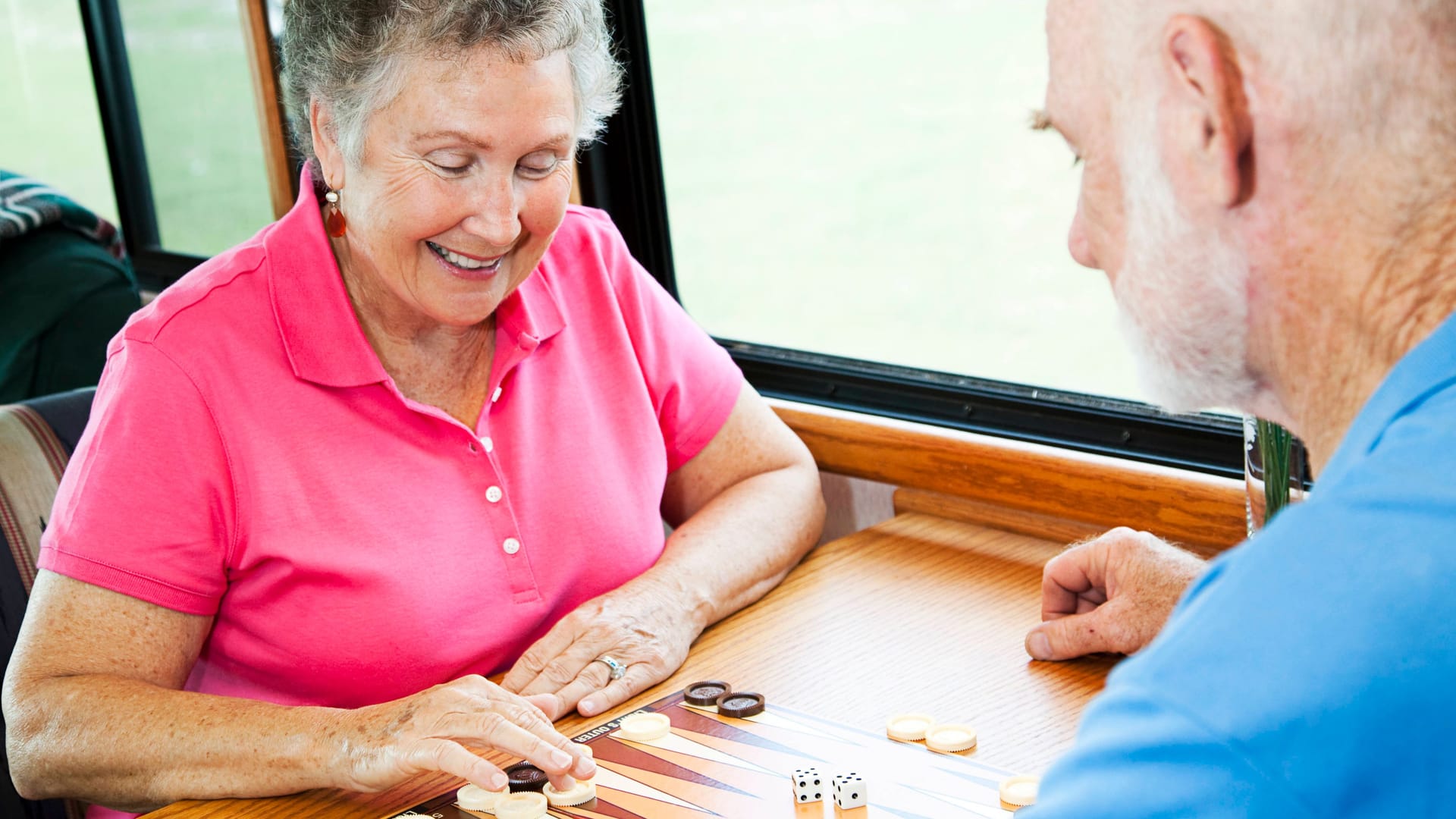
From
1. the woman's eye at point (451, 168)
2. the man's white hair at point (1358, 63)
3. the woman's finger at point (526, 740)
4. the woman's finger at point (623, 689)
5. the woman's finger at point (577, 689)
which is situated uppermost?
the man's white hair at point (1358, 63)

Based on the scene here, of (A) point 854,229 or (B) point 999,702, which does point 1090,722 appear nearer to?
(B) point 999,702

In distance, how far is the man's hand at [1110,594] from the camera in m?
1.62

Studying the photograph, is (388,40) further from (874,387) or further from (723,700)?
(874,387)

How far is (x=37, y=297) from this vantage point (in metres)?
2.91

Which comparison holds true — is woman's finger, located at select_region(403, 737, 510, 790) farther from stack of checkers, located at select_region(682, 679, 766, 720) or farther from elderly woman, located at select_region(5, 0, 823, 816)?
stack of checkers, located at select_region(682, 679, 766, 720)

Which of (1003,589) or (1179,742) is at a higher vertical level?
(1179,742)

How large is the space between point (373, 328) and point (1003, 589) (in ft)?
2.96

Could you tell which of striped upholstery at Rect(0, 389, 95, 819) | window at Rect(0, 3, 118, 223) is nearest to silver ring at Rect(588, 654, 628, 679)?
striped upholstery at Rect(0, 389, 95, 819)

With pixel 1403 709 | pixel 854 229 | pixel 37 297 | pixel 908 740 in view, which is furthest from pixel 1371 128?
pixel 37 297

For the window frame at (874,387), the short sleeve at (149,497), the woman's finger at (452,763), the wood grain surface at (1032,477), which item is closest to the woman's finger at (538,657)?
the woman's finger at (452,763)

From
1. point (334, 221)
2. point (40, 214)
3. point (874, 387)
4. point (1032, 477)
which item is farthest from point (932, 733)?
point (40, 214)

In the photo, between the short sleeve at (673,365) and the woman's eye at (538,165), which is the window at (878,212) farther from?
the woman's eye at (538,165)

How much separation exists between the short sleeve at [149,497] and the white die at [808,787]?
2.37ft

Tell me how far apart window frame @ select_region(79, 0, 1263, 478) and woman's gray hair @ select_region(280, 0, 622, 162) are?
736mm
